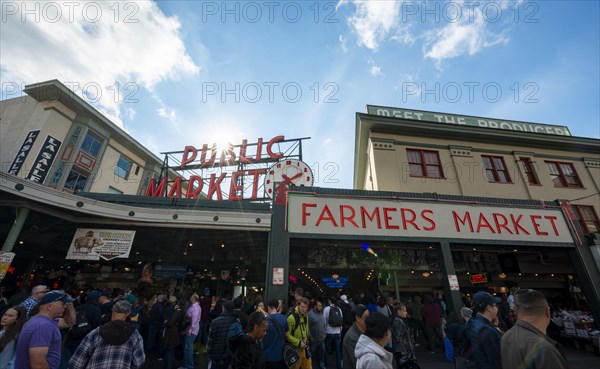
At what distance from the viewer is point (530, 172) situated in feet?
57.9

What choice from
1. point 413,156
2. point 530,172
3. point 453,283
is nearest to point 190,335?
point 453,283

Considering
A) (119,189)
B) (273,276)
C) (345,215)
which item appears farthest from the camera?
(119,189)

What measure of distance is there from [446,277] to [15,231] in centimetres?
1735

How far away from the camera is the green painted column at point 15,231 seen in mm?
10289

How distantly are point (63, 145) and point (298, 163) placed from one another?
19562 millimetres

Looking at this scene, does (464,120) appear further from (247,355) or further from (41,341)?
(41,341)

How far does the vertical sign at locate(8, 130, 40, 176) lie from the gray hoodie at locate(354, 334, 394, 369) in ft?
83.1

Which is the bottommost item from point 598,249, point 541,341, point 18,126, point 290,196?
point 541,341

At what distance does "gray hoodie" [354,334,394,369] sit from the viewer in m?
2.93

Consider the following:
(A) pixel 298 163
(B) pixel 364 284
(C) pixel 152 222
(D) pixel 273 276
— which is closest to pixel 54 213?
(C) pixel 152 222

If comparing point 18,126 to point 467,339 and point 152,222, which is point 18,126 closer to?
point 152,222

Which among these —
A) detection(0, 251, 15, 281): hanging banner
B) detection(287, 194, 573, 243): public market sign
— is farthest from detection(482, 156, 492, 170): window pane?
detection(0, 251, 15, 281): hanging banner

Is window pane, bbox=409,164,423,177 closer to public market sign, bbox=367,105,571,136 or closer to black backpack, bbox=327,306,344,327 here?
public market sign, bbox=367,105,571,136

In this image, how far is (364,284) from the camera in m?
20.9
